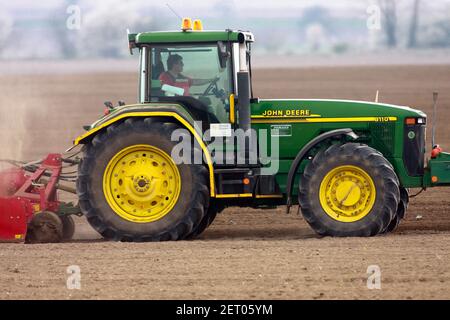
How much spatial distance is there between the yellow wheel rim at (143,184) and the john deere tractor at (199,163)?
10mm

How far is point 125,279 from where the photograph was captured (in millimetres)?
9281

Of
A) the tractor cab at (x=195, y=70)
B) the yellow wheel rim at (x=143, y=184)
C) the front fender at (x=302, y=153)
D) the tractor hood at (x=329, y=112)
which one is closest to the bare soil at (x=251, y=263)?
the yellow wheel rim at (x=143, y=184)

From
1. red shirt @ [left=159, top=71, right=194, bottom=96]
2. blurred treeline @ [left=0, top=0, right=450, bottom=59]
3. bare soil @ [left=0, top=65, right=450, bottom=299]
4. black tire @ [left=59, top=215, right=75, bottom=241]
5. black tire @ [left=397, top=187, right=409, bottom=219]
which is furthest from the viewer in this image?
blurred treeline @ [left=0, top=0, right=450, bottom=59]

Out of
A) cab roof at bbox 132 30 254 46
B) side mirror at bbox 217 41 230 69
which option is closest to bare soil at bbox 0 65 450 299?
side mirror at bbox 217 41 230 69

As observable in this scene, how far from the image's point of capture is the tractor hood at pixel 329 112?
1167 centimetres

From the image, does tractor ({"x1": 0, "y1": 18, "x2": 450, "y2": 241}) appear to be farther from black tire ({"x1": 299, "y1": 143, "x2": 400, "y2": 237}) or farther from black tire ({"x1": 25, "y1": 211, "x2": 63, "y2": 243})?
black tire ({"x1": 25, "y1": 211, "x2": 63, "y2": 243})

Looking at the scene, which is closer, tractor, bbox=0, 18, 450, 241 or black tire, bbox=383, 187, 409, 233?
tractor, bbox=0, 18, 450, 241

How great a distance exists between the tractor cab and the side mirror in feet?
0.05

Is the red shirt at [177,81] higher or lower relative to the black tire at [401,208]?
higher

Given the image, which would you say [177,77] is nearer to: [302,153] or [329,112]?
[302,153]

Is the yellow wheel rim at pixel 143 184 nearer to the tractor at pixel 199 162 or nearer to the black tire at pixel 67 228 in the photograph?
the tractor at pixel 199 162

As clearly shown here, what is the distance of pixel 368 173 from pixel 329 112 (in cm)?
88

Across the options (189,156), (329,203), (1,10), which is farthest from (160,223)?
(1,10)

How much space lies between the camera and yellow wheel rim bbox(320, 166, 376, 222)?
11258 mm
